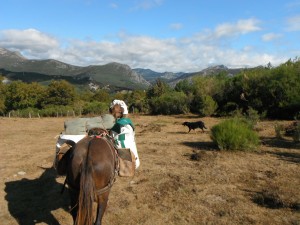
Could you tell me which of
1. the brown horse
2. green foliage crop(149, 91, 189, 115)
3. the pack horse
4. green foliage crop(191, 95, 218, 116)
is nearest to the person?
the pack horse

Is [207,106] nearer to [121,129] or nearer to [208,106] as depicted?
[208,106]

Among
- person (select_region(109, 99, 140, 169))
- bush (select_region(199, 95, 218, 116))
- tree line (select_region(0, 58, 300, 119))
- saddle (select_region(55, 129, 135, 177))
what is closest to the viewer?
saddle (select_region(55, 129, 135, 177))

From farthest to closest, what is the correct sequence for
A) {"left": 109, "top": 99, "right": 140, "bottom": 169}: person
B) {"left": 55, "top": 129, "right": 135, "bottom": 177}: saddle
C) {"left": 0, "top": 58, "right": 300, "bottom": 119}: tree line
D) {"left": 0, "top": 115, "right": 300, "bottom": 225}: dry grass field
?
{"left": 0, "top": 58, "right": 300, "bottom": 119}: tree line < {"left": 0, "top": 115, "right": 300, "bottom": 225}: dry grass field < {"left": 109, "top": 99, "right": 140, "bottom": 169}: person < {"left": 55, "top": 129, "right": 135, "bottom": 177}: saddle

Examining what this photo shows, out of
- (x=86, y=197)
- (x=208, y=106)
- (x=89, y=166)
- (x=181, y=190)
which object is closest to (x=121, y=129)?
(x=89, y=166)

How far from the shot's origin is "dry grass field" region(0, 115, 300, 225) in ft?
17.9

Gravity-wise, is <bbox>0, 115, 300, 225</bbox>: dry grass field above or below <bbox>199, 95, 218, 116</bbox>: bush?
below

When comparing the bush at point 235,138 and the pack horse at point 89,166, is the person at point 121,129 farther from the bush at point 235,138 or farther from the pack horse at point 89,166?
the bush at point 235,138

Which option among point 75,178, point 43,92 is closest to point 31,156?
point 75,178

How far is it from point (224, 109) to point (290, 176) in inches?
748

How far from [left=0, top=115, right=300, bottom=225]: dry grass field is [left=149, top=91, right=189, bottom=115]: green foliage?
61.6 ft

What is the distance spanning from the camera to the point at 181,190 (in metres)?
6.70

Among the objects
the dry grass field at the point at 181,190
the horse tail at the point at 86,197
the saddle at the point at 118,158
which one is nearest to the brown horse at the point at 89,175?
the horse tail at the point at 86,197

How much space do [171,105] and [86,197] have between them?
88.1ft

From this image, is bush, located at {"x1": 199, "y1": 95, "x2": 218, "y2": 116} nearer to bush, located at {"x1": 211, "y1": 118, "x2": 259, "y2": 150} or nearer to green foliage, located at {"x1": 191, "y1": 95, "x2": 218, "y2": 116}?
green foliage, located at {"x1": 191, "y1": 95, "x2": 218, "y2": 116}
